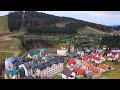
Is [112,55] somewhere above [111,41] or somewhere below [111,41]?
below

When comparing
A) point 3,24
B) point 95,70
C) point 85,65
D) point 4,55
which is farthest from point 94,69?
point 3,24

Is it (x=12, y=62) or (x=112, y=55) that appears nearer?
(x=12, y=62)

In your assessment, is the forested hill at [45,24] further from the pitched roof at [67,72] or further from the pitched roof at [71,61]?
the pitched roof at [67,72]

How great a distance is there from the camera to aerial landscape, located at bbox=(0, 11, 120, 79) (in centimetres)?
559

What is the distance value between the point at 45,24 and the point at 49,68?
27.0 inches

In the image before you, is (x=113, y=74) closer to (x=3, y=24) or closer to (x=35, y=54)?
(x=35, y=54)

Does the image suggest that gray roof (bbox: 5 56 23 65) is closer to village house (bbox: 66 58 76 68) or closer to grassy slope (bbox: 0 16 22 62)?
grassy slope (bbox: 0 16 22 62)

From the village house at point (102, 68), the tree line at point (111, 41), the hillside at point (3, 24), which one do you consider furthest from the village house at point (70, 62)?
the hillside at point (3, 24)

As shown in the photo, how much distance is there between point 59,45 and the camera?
568cm

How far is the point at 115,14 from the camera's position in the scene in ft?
18.2

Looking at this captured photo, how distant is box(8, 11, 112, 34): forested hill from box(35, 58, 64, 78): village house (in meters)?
0.46

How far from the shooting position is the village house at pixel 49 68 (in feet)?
18.4

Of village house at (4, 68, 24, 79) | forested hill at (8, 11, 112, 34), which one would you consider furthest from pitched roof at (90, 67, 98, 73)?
village house at (4, 68, 24, 79)

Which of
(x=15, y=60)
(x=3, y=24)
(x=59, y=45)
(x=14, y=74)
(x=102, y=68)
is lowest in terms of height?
(x=14, y=74)
